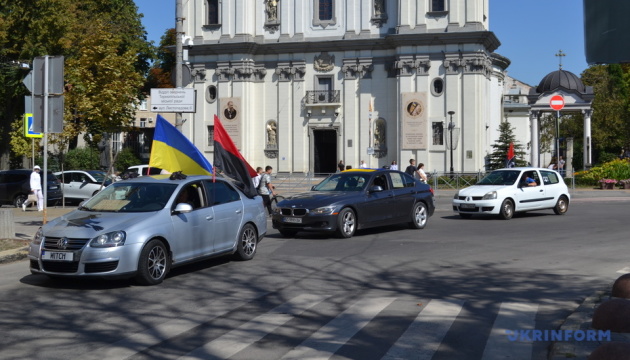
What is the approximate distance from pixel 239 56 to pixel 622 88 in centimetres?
4241

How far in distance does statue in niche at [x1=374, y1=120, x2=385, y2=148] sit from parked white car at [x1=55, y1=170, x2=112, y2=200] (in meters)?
22.8

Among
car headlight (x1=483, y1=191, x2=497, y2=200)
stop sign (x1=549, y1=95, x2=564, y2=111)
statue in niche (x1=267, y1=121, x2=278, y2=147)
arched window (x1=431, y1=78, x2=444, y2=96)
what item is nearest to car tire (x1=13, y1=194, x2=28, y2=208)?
car headlight (x1=483, y1=191, x2=497, y2=200)

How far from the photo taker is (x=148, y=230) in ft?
34.2

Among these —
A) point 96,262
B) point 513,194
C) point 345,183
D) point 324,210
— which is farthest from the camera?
point 513,194

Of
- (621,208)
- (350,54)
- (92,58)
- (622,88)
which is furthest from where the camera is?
(622,88)

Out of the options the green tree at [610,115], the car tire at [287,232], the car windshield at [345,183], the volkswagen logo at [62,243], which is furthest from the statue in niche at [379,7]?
the volkswagen logo at [62,243]

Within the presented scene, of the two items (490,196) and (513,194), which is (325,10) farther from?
(490,196)

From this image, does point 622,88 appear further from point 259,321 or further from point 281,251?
point 259,321

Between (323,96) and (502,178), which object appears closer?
(502,178)

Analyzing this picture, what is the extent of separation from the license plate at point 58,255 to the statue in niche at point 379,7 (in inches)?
1647

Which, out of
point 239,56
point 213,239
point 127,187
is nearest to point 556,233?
point 213,239

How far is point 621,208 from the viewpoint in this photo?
26.7m

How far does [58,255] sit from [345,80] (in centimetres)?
4139

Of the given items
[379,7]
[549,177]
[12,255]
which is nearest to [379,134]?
[379,7]
